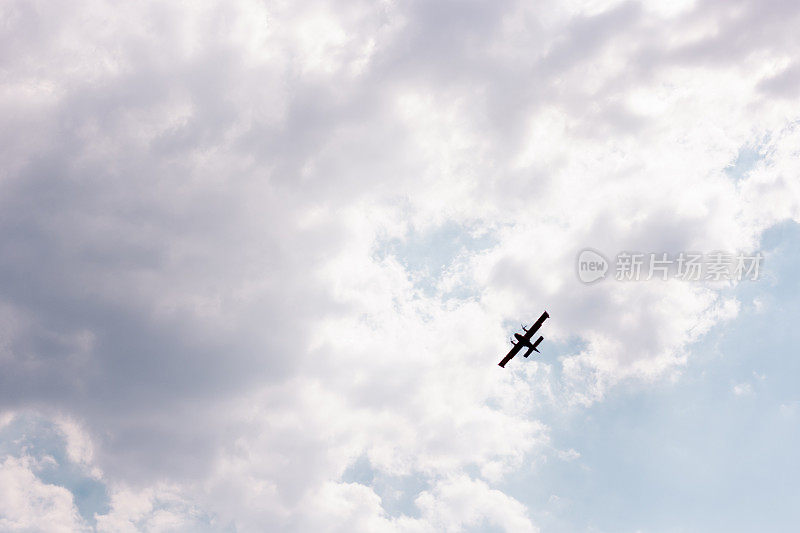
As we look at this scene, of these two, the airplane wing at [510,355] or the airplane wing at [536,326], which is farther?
the airplane wing at [510,355]

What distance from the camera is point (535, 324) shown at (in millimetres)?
51844

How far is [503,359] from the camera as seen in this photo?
55.6 metres

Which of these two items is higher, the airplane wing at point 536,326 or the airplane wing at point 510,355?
the airplane wing at point 536,326

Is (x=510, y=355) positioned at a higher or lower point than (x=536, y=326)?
lower

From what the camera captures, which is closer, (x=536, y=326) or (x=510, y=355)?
(x=536, y=326)

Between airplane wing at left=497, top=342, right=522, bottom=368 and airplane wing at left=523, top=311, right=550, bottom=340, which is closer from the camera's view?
airplane wing at left=523, top=311, right=550, bottom=340

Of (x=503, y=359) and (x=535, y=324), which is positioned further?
(x=503, y=359)

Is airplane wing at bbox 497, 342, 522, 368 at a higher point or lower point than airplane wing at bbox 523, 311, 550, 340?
lower

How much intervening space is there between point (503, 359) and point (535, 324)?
23.1 ft
